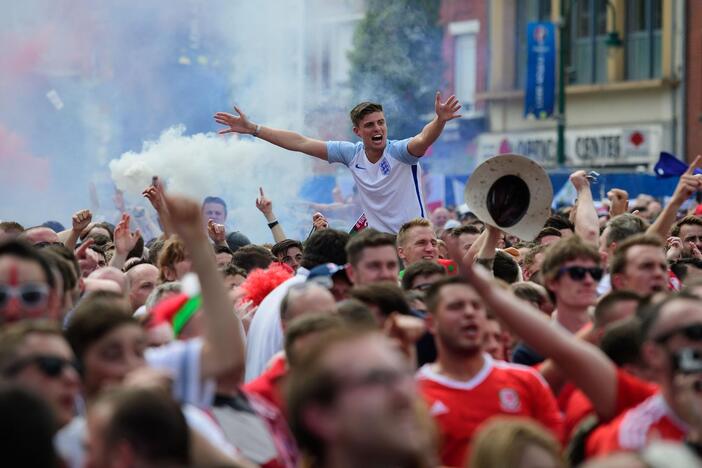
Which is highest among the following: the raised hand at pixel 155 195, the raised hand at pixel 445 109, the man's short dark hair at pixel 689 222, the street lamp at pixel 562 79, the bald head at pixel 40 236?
the street lamp at pixel 562 79

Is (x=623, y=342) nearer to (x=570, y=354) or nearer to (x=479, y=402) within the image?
(x=570, y=354)

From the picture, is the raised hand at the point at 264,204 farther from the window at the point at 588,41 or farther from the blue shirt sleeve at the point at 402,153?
the window at the point at 588,41

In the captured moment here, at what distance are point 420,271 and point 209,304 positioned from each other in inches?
122

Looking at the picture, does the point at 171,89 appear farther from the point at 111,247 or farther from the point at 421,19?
the point at 421,19

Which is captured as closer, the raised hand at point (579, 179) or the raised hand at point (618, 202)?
the raised hand at point (579, 179)

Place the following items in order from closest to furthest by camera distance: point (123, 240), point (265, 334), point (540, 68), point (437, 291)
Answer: point (437, 291)
point (265, 334)
point (123, 240)
point (540, 68)

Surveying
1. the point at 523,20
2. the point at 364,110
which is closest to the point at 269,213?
the point at 364,110

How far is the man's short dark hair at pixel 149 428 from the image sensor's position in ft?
12.6

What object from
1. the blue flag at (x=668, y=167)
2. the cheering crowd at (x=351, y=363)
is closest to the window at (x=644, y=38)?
the blue flag at (x=668, y=167)

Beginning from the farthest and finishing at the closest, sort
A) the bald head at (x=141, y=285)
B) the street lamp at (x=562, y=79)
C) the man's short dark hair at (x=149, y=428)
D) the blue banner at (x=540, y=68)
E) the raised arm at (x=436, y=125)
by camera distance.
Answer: the blue banner at (x=540, y=68) → the street lamp at (x=562, y=79) → the raised arm at (x=436, y=125) → the bald head at (x=141, y=285) → the man's short dark hair at (x=149, y=428)

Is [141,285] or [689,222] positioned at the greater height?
[689,222]

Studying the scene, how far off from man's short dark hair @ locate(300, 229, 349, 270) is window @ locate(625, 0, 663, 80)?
989 inches

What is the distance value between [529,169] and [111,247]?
12.1 feet

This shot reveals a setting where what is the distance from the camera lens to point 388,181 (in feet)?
32.1
